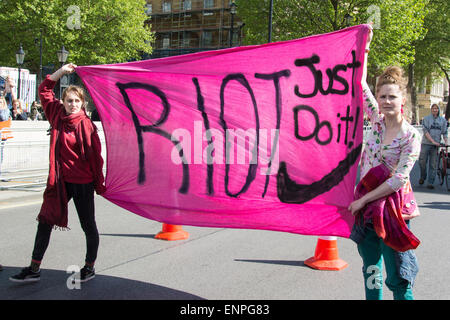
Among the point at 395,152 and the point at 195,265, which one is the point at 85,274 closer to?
the point at 195,265

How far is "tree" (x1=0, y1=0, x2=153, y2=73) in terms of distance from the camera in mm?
34125

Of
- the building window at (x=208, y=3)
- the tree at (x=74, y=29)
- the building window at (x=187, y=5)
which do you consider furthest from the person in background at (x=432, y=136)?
the building window at (x=187, y=5)

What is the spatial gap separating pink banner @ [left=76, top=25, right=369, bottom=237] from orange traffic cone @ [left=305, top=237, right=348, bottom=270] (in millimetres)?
1467

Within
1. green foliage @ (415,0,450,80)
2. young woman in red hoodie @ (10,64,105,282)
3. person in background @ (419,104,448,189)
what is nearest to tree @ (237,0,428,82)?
green foliage @ (415,0,450,80)

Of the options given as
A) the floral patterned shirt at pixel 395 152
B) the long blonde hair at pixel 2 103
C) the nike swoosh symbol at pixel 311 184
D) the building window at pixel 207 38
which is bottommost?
the nike swoosh symbol at pixel 311 184

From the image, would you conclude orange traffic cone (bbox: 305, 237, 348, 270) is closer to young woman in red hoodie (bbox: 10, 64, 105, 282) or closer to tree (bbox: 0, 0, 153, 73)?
young woman in red hoodie (bbox: 10, 64, 105, 282)

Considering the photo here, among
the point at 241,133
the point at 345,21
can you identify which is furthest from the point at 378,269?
the point at 345,21

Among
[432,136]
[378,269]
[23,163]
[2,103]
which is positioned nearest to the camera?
[378,269]

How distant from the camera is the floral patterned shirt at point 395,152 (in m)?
2.94

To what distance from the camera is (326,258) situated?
5.05m

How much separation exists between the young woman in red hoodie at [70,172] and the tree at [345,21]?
2628 cm

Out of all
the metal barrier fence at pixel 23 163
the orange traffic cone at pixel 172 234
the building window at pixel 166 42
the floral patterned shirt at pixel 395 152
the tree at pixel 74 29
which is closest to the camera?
the floral patterned shirt at pixel 395 152

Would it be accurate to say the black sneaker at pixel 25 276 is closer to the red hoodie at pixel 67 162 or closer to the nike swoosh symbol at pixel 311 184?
the red hoodie at pixel 67 162

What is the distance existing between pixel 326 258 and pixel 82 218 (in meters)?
2.52
